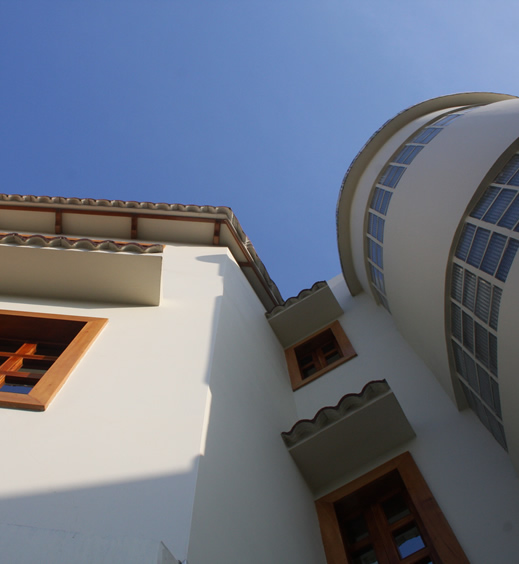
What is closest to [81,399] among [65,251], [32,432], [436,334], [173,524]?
[32,432]

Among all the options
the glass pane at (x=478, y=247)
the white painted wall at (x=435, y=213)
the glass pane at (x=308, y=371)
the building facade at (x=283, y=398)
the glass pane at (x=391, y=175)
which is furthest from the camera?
the glass pane at (x=308, y=371)

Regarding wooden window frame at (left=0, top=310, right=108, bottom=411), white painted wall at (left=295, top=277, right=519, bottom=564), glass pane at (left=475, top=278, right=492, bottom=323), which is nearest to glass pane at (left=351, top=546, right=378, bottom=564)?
white painted wall at (left=295, top=277, right=519, bottom=564)

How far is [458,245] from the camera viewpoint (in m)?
4.75

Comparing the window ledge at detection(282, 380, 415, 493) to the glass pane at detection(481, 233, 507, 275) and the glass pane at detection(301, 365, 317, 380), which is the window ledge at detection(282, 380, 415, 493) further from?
the glass pane at detection(301, 365, 317, 380)

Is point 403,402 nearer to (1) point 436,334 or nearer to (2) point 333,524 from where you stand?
(1) point 436,334

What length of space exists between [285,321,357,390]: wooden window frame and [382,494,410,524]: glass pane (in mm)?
2591

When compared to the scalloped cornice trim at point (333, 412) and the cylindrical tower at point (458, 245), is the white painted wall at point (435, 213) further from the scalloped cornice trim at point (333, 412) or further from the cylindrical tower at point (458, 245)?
the scalloped cornice trim at point (333, 412)

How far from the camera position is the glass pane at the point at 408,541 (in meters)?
4.38

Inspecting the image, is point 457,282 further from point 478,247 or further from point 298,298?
point 298,298

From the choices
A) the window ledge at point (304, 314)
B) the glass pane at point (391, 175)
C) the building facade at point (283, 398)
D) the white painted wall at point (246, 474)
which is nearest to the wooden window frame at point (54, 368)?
the building facade at point (283, 398)

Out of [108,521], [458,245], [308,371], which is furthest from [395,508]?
[308,371]

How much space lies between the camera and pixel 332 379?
23.8 feet

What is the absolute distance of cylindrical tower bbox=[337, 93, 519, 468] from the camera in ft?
13.5

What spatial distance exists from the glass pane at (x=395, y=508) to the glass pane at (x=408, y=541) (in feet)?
0.74
